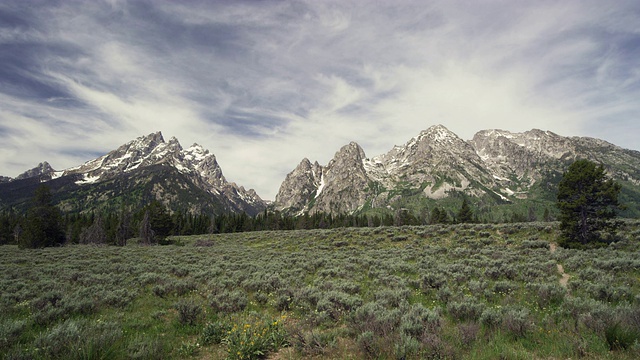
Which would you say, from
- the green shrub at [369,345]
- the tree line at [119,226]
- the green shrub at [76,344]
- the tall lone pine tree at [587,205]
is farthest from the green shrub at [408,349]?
the tree line at [119,226]

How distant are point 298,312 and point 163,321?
17.9 ft

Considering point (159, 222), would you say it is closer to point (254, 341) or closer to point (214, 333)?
point (214, 333)

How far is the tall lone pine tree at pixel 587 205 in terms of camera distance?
2438 cm

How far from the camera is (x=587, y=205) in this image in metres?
25.2

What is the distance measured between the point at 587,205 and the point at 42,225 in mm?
82079

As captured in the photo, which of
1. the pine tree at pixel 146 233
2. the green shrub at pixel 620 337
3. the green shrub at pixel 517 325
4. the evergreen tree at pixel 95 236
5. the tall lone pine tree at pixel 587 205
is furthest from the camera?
the evergreen tree at pixel 95 236

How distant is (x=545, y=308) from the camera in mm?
10359

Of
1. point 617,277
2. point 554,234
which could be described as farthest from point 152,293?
point 554,234

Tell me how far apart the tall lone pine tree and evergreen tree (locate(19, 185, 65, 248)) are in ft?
254

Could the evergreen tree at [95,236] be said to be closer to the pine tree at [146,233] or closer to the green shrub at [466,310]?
the pine tree at [146,233]

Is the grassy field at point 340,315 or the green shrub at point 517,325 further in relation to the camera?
the green shrub at point 517,325

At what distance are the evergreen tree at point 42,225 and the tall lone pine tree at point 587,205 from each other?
7756 cm

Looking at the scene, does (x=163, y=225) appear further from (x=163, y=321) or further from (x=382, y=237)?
(x=163, y=321)

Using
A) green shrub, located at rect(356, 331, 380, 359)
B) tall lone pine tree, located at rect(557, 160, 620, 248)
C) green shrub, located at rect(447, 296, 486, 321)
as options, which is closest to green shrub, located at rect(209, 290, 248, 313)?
green shrub, located at rect(356, 331, 380, 359)
